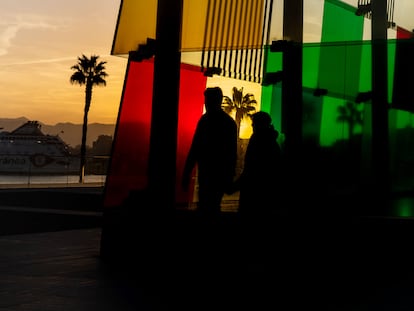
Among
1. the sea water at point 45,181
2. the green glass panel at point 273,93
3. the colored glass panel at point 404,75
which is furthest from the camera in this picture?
the sea water at point 45,181

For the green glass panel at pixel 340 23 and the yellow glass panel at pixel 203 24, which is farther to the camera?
the green glass panel at pixel 340 23

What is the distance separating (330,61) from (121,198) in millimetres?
3793

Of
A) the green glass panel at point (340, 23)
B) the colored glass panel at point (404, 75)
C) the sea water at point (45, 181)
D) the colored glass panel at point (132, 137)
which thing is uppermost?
the green glass panel at point (340, 23)

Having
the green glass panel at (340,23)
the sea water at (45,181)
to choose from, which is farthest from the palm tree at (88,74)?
the green glass panel at (340,23)

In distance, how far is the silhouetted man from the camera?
26.2ft

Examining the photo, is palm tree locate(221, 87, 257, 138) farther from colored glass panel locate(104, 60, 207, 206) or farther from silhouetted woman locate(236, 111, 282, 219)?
silhouetted woman locate(236, 111, 282, 219)

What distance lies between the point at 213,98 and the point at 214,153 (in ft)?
2.12

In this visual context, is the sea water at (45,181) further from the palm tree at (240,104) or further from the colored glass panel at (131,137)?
the colored glass panel at (131,137)

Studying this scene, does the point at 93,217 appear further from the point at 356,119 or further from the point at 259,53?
the point at 356,119

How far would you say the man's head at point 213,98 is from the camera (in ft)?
26.0

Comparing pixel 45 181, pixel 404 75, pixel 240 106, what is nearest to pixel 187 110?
pixel 240 106

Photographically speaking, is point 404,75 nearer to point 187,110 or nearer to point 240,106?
point 240,106

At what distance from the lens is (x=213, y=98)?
795 cm

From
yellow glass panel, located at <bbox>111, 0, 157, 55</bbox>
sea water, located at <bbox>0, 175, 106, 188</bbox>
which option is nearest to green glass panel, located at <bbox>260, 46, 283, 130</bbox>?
yellow glass panel, located at <bbox>111, 0, 157, 55</bbox>
